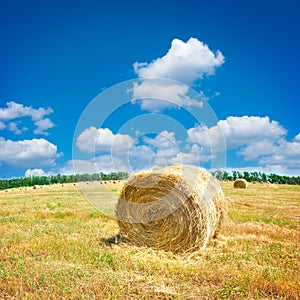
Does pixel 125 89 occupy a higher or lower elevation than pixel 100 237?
higher

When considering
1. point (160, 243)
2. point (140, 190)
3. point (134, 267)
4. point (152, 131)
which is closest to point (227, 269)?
point (134, 267)

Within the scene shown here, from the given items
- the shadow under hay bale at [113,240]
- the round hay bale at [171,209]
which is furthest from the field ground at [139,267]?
the round hay bale at [171,209]

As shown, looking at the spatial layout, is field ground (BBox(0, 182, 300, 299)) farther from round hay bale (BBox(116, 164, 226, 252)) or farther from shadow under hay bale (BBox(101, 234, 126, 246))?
round hay bale (BBox(116, 164, 226, 252))

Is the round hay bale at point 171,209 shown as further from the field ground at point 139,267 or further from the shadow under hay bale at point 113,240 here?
the field ground at point 139,267

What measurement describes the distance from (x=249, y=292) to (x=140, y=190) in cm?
400

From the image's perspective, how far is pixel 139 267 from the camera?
6.08m

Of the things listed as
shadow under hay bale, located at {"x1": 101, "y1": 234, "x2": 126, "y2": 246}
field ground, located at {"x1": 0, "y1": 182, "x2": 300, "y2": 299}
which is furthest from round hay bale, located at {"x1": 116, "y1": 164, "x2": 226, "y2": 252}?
field ground, located at {"x1": 0, "y1": 182, "x2": 300, "y2": 299}

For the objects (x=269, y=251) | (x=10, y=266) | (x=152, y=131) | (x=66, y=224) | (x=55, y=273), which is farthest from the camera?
(x=152, y=131)

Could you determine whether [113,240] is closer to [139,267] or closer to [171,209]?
[171,209]

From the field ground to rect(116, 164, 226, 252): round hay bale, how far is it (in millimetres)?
390

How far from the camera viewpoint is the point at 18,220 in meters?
11.1

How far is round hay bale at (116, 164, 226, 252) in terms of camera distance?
771 centimetres

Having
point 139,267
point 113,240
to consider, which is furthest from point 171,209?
point 139,267

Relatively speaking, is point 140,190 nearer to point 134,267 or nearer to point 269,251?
point 134,267
